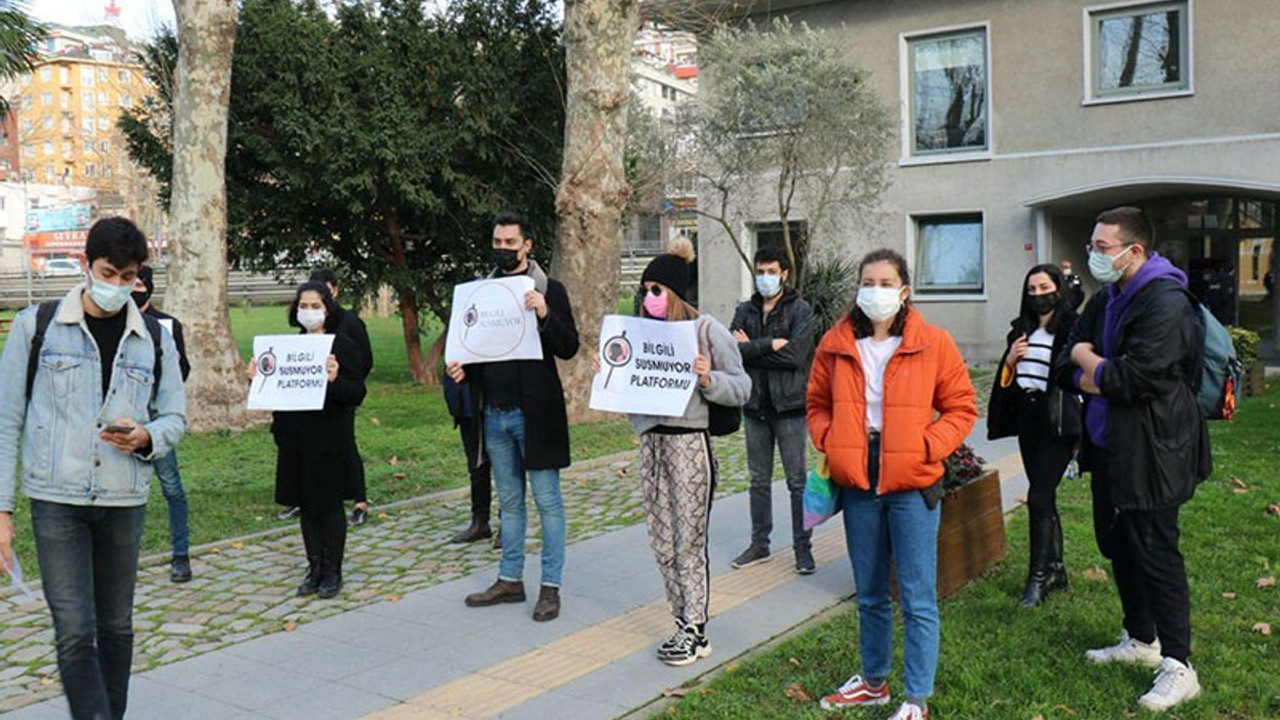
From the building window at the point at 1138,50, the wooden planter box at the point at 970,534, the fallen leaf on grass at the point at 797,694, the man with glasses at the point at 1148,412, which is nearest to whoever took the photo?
the man with glasses at the point at 1148,412

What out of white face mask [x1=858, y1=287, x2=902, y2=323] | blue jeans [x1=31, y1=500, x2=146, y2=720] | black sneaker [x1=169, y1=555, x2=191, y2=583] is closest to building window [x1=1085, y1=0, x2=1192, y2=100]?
white face mask [x1=858, y1=287, x2=902, y2=323]

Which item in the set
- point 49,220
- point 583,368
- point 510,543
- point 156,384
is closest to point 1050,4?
point 583,368

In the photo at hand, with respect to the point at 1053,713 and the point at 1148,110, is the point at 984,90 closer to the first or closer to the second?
the point at 1148,110

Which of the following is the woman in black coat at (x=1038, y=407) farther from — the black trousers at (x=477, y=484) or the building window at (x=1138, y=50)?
the building window at (x=1138, y=50)

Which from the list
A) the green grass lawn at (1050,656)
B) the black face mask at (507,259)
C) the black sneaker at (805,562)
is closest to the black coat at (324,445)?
the black face mask at (507,259)

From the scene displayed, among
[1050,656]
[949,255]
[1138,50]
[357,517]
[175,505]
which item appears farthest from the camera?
A: [949,255]

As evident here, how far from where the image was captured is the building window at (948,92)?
886 inches

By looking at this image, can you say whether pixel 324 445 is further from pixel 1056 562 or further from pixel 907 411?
pixel 1056 562

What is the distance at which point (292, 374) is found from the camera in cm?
709

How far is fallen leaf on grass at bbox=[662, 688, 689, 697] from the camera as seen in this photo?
201 inches

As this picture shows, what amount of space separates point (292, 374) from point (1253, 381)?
1472 cm

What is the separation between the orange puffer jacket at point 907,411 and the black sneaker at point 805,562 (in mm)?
2715

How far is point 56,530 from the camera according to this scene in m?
4.08

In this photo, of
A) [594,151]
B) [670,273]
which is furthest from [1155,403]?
[594,151]
